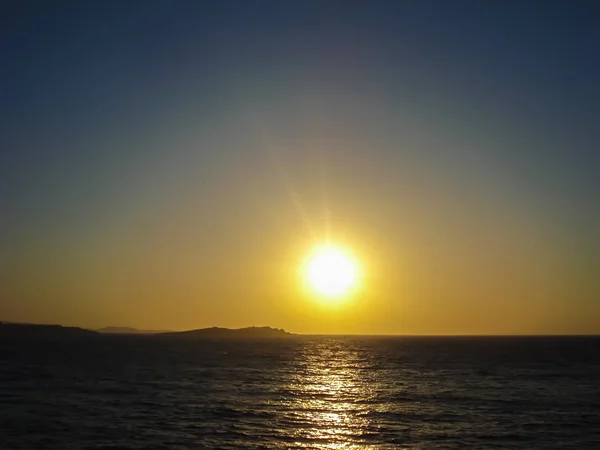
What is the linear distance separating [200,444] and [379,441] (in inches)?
487

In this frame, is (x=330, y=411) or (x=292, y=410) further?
(x=330, y=411)

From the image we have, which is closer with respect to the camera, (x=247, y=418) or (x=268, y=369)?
(x=247, y=418)

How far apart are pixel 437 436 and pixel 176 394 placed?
31.4 m

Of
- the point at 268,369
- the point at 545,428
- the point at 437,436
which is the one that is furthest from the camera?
the point at 268,369

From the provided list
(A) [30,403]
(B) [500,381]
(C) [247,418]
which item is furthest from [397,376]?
(A) [30,403]

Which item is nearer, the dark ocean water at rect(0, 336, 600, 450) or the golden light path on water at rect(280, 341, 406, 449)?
the dark ocean water at rect(0, 336, 600, 450)

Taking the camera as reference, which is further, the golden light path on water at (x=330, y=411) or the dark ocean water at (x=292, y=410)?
the golden light path on water at (x=330, y=411)

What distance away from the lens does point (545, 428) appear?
1829 inches

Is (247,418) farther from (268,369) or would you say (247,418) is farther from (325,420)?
(268,369)

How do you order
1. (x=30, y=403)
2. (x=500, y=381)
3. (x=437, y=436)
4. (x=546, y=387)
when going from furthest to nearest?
(x=500, y=381), (x=546, y=387), (x=30, y=403), (x=437, y=436)

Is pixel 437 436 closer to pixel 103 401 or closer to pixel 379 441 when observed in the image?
pixel 379 441

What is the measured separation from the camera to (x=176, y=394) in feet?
209

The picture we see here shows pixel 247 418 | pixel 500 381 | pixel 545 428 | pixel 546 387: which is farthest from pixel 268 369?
pixel 545 428

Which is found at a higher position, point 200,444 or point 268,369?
point 268,369
